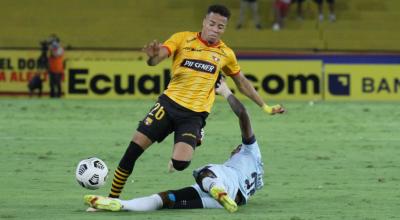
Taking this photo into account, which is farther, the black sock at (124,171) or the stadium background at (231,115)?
the stadium background at (231,115)

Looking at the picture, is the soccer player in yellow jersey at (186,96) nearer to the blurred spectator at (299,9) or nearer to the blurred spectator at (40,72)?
the blurred spectator at (40,72)

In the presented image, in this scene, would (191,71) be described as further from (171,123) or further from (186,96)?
(171,123)

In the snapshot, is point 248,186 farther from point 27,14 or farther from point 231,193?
point 27,14

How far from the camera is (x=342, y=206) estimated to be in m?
10.3

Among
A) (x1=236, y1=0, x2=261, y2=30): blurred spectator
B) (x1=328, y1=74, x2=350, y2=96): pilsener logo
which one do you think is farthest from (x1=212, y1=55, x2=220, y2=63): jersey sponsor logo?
(x1=236, y1=0, x2=261, y2=30): blurred spectator

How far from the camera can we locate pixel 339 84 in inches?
1104

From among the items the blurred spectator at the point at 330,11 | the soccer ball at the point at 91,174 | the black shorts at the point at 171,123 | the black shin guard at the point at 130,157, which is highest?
the black shorts at the point at 171,123

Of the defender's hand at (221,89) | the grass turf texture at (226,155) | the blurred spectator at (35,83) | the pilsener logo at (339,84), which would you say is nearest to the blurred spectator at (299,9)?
the pilsener logo at (339,84)

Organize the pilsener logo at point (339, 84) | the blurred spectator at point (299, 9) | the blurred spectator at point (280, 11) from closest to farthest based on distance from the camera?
the pilsener logo at point (339, 84), the blurred spectator at point (280, 11), the blurred spectator at point (299, 9)

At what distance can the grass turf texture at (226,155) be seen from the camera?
10.2m

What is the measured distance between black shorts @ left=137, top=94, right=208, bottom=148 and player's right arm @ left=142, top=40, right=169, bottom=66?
68 centimetres

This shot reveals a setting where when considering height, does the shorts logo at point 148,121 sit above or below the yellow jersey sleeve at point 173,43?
below

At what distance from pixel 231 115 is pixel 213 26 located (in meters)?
12.6

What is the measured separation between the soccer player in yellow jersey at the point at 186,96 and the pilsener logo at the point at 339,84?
17.5m
